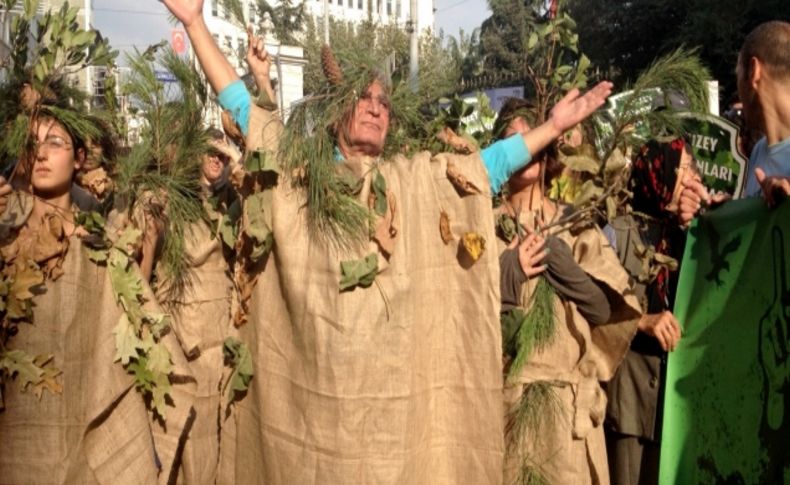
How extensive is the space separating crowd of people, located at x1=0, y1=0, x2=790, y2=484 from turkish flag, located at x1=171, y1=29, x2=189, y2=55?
1.02 feet

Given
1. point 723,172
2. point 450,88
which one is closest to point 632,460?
point 723,172

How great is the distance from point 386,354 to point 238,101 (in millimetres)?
866

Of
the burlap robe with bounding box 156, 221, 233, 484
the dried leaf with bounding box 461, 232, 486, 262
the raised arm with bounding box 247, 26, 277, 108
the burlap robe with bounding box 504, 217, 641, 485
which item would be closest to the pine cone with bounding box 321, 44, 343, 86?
the raised arm with bounding box 247, 26, 277, 108

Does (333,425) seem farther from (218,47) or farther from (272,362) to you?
(218,47)

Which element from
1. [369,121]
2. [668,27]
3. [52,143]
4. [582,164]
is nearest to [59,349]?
[52,143]

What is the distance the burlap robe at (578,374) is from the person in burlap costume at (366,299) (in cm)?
24

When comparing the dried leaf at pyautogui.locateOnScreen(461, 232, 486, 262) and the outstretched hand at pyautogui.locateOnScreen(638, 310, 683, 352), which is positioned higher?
the dried leaf at pyautogui.locateOnScreen(461, 232, 486, 262)

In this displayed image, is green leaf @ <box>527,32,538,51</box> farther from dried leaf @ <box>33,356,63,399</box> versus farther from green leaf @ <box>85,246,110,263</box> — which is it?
dried leaf @ <box>33,356,63,399</box>

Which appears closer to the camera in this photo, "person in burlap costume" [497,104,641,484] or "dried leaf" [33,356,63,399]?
"dried leaf" [33,356,63,399]

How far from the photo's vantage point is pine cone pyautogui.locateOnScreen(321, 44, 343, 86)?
8.94 ft

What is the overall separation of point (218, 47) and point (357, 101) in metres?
0.53

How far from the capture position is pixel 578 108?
2955 mm

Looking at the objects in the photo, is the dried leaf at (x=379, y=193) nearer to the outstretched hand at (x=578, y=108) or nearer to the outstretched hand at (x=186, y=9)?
the outstretched hand at (x=578, y=108)

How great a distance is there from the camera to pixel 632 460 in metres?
3.43
